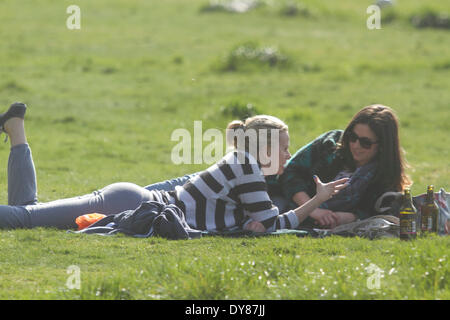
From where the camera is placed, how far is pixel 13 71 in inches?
787

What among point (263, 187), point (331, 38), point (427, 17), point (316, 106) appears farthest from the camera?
point (427, 17)

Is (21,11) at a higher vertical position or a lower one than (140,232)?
higher

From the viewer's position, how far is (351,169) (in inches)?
311

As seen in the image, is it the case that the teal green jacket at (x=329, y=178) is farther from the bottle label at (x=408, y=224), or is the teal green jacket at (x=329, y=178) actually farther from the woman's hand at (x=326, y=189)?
the bottle label at (x=408, y=224)

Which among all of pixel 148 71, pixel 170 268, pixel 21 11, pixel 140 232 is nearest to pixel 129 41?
pixel 148 71

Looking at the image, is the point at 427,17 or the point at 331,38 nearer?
the point at 331,38

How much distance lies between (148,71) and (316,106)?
213 inches

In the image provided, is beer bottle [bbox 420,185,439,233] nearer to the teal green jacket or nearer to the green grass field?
the green grass field

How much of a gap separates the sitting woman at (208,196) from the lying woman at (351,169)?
1.44 ft

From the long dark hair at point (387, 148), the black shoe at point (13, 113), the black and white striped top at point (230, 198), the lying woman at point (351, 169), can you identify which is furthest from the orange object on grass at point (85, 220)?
the long dark hair at point (387, 148)

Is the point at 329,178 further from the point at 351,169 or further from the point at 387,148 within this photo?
the point at 387,148

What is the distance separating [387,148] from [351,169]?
0.50 meters

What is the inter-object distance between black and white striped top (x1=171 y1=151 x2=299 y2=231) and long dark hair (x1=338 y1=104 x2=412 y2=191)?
1.00m
